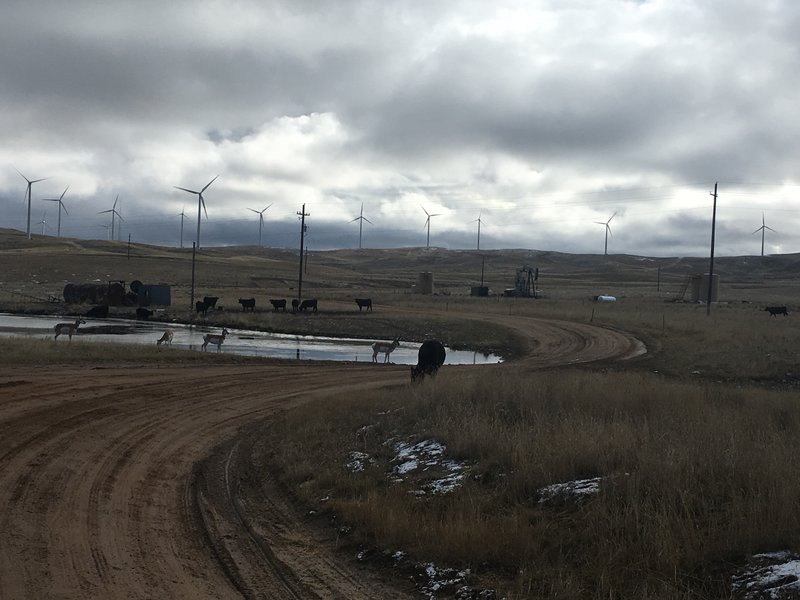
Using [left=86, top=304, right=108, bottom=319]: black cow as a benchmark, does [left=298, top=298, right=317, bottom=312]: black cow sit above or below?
above

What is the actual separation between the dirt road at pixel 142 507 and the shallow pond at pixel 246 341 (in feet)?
49.5

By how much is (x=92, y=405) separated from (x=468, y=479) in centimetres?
975

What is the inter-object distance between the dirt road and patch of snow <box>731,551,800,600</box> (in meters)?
2.76

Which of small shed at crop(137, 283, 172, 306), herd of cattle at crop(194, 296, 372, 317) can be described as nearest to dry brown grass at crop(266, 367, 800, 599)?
herd of cattle at crop(194, 296, 372, 317)

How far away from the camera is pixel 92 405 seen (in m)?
15.2

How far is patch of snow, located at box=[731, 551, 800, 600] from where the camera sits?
16.9 feet

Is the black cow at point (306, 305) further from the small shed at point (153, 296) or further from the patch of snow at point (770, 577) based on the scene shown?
the patch of snow at point (770, 577)

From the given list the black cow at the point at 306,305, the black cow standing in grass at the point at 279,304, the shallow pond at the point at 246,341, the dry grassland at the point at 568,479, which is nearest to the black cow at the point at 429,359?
the dry grassland at the point at 568,479

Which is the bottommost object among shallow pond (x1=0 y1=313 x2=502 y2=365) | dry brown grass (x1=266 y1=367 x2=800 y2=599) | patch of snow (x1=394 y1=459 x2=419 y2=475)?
shallow pond (x1=0 y1=313 x2=502 y2=365)

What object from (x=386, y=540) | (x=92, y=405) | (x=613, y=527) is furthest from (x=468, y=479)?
(x=92, y=405)

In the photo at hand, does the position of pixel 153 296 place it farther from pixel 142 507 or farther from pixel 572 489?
pixel 572 489

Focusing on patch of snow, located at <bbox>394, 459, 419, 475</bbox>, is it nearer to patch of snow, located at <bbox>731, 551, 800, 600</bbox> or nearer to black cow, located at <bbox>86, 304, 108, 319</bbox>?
patch of snow, located at <bbox>731, 551, 800, 600</bbox>

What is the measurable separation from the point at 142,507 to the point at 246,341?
3034 centimetres

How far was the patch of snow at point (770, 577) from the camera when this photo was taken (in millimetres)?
5152
